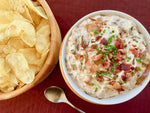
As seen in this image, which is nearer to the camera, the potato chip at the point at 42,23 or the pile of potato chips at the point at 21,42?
the pile of potato chips at the point at 21,42

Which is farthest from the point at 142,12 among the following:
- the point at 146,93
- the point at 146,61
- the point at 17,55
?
the point at 17,55

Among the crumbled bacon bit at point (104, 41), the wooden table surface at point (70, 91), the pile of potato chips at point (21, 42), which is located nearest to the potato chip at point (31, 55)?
the pile of potato chips at point (21, 42)

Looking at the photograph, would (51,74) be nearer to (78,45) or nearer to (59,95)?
(59,95)

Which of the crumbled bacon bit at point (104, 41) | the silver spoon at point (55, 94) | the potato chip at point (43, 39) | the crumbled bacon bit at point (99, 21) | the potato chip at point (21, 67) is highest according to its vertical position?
the crumbled bacon bit at point (99, 21)

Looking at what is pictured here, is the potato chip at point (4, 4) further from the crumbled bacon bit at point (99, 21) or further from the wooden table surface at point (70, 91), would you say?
the crumbled bacon bit at point (99, 21)

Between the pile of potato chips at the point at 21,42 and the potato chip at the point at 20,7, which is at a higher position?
the potato chip at the point at 20,7

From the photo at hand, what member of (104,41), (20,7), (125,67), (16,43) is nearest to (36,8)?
(20,7)

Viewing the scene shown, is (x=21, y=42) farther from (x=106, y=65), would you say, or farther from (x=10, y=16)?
(x=106, y=65)

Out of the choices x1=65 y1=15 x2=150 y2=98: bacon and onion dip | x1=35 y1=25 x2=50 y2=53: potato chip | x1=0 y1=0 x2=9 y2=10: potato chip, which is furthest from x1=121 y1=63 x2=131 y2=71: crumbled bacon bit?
x1=0 y1=0 x2=9 y2=10: potato chip
